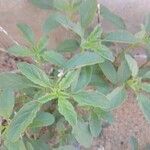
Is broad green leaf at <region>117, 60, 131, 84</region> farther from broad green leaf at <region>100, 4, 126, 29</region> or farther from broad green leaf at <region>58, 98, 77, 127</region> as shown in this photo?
broad green leaf at <region>58, 98, 77, 127</region>

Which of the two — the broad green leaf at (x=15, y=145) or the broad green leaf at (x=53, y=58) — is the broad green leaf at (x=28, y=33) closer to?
the broad green leaf at (x=53, y=58)

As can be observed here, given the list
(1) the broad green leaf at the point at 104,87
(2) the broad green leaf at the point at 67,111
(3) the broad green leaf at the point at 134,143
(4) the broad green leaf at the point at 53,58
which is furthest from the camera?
(3) the broad green leaf at the point at 134,143

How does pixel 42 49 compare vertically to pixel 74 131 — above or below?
above

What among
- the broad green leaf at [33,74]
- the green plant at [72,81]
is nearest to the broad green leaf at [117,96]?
the green plant at [72,81]

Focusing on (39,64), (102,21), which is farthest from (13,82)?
(102,21)

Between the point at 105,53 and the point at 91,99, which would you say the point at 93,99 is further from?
the point at 105,53

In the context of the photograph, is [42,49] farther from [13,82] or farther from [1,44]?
[1,44]

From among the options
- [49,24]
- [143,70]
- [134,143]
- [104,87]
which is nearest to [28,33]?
[49,24]
